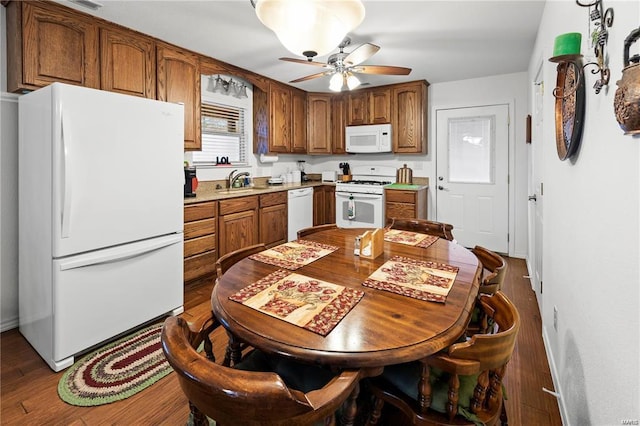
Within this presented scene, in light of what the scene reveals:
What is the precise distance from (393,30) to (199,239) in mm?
2539

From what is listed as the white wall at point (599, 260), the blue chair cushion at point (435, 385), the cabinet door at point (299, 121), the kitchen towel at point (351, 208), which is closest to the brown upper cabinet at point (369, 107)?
the cabinet door at point (299, 121)

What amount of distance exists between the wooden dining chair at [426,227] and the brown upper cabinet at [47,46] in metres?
2.65

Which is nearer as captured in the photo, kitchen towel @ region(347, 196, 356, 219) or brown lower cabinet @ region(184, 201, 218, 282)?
brown lower cabinet @ region(184, 201, 218, 282)

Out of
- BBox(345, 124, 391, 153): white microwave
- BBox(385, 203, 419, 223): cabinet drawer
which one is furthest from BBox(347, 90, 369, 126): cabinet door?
BBox(385, 203, 419, 223): cabinet drawer

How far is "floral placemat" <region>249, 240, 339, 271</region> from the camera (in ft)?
5.36

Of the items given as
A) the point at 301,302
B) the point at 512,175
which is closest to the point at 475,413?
the point at 301,302

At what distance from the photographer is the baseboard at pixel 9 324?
7.91 feet

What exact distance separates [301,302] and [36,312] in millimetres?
2038

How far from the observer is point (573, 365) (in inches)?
56.6

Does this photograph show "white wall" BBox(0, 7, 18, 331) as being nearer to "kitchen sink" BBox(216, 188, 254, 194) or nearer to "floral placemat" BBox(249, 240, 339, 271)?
"kitchen sink" BBox(216, 188, 254, 194)

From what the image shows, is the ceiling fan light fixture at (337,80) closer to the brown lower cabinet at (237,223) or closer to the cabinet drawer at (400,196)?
the brown lower cabinet at (237,223)

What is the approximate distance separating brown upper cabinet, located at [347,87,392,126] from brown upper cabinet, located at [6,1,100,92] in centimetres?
334

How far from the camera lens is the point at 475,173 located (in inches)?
177

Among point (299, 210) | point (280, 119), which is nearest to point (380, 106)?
point (280, 119)
